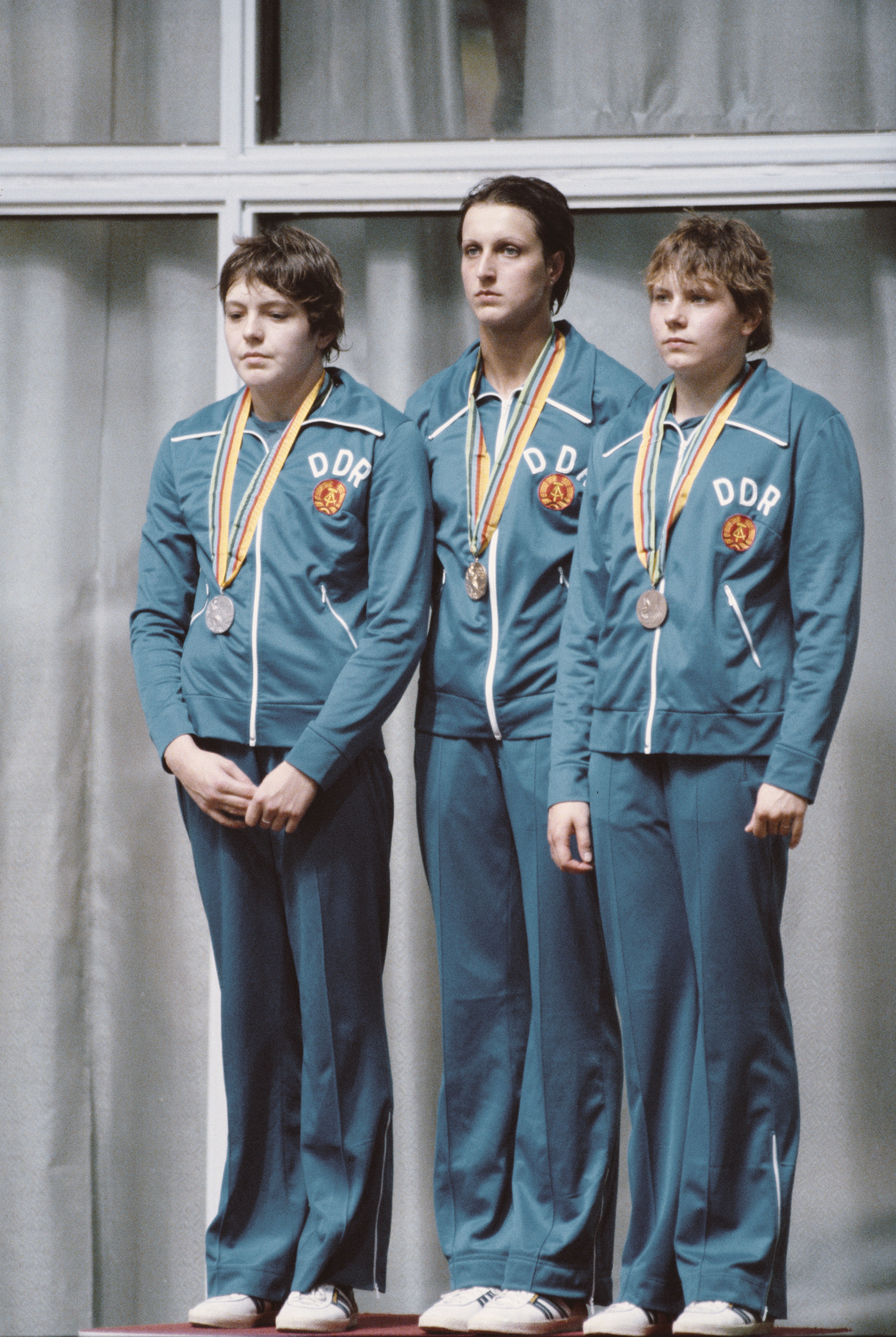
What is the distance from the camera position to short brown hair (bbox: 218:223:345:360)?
2646 mm

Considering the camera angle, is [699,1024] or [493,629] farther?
[493,629]

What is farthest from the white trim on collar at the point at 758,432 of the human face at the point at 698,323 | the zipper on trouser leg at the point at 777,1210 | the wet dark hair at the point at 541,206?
the zipper on trouser leg at the point at 777,1210

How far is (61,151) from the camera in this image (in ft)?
12.4

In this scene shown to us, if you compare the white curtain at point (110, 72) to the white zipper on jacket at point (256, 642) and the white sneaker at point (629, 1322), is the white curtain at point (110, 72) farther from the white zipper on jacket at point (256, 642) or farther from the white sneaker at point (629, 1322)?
the white sneaker at point (629, 1322)

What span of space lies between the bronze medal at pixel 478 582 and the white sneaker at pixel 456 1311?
3.67 feet

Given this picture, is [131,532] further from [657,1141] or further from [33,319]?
[657,1141]

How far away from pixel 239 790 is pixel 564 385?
89 centimetres

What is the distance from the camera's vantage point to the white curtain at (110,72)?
3787 mm

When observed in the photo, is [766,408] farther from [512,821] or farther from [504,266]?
[512,821]

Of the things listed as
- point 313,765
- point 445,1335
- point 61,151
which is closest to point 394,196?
point 61,151

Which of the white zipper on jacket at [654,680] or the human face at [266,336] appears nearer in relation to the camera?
the white zipper on jacket at [654,680]

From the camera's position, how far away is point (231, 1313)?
8.29ft

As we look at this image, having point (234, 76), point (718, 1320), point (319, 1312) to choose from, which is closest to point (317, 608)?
point (319, 1312)

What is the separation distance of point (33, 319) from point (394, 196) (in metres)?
0.93
